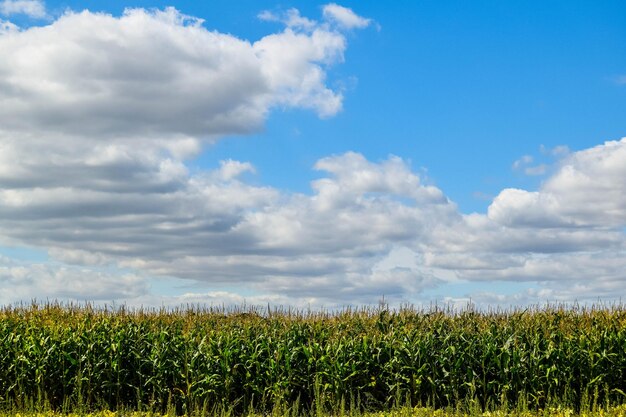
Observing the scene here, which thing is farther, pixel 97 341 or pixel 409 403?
pixel 97 341

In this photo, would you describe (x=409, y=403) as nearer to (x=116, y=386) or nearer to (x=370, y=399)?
(x=370, y=399)

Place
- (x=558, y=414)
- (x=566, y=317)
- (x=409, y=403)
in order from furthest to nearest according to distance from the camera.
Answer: (x=566, y=317) < (x=409, y=403) < (x=558, y=414)

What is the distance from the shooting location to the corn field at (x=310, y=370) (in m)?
17.1

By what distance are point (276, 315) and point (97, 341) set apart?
1013cm

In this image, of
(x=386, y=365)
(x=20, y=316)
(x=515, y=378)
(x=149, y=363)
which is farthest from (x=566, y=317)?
(x=20, y=316)

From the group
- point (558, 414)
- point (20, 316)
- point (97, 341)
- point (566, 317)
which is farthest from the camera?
point (20, 316)

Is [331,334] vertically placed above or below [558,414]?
above

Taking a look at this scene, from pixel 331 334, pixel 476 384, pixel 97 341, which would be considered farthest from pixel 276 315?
pixel 476 384

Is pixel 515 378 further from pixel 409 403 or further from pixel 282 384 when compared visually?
pixel 282 384

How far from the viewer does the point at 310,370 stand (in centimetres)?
1739

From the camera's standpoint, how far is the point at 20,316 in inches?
1218

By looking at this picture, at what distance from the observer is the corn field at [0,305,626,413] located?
56.2 feet

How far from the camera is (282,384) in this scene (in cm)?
1688

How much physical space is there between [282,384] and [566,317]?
15.8 metres
